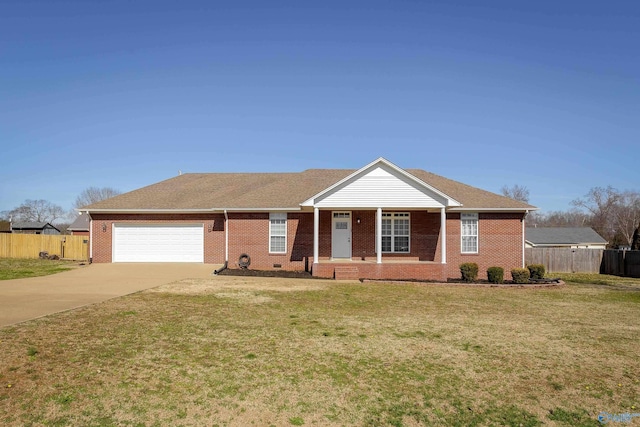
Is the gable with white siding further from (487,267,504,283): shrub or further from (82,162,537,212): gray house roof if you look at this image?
(487,267,504,283): shrub

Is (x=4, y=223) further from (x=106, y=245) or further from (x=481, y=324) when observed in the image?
(x=481, y=324)

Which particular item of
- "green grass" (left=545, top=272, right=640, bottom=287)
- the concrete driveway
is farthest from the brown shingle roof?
"green grass" (left=545, top=272, right=640, bottom=287)

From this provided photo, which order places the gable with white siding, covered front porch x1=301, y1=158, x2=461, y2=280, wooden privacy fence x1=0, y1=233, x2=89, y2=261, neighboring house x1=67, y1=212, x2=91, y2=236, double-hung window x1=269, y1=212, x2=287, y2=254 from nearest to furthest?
covered front porch x1=301, y1=158, x2=461, y2=280 → the gable with white siding → double-hung window x1=269, y1=212, x2=287, y2=254 → wooden privacy fence x1=0, y1=233, x2=89, y2=261 → neighboring house x1=67, y1=212, x2=91, y2=236

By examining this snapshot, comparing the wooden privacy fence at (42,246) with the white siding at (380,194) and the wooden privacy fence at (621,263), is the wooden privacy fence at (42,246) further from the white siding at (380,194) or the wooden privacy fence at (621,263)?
the wooden privacy fence at (621,263)

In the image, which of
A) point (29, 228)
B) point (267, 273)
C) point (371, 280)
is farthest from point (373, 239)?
point (29, 228)

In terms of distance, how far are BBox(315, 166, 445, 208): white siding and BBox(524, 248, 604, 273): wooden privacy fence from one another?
12.6 meters

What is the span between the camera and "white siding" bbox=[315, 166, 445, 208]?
1920cm

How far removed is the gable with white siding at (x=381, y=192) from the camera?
63.0ft

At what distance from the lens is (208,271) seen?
770 inches

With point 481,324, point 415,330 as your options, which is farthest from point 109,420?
point 481,324

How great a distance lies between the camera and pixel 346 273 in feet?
61.3

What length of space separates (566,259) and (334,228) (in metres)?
16.7

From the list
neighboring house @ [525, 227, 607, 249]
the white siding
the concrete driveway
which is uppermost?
the white siding

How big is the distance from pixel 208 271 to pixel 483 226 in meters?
13.5
